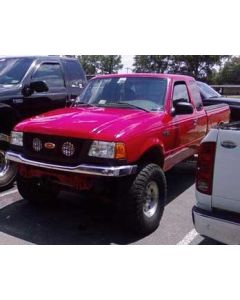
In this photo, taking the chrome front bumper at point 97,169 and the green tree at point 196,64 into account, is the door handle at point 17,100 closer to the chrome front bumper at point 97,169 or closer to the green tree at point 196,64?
the chrome front bumper at point 97,169

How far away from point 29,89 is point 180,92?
2.40 meters

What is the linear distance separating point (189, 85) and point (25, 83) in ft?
8.63

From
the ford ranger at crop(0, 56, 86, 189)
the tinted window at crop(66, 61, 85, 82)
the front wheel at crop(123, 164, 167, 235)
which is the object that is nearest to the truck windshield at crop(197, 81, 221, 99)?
the tinted window at crop(66, 61, 85, 82)

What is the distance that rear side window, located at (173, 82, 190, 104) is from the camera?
5176mm

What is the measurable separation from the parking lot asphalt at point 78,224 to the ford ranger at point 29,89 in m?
0.86

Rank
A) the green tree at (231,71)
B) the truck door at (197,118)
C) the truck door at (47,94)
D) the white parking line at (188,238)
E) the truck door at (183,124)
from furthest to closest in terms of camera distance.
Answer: the green tree at (231,71) < the truck door at (47,94) < the truck door at (197,118) < the truck door at (183,124) < the white parking line at (188,238)

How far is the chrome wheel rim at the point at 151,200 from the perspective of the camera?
4.20 metres

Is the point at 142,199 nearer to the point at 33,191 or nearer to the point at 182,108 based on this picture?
the point at 182,108

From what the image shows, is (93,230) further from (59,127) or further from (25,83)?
(25,83)

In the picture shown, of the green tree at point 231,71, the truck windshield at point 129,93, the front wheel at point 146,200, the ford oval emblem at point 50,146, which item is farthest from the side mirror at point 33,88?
the green tree at point 231,71

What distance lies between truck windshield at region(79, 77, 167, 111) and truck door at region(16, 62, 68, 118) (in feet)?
3.41

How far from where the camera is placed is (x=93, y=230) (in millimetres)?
4367

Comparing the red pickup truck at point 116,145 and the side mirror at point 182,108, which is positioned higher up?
the side mirror at point 182,108

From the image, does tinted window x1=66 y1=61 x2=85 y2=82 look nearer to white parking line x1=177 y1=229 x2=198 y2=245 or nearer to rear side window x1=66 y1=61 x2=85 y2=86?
rear side window x1=66 y1=61 x2=85 y2=86
